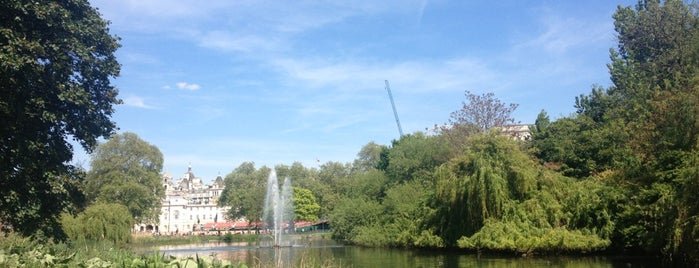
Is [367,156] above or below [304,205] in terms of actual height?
above

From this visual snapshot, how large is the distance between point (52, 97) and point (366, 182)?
132 ft

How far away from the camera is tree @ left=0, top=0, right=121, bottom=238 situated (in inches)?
574

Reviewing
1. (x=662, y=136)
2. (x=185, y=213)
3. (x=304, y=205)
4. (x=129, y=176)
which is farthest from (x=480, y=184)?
(x=185, y=213)

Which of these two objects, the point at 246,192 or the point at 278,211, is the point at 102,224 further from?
the point at 246,192

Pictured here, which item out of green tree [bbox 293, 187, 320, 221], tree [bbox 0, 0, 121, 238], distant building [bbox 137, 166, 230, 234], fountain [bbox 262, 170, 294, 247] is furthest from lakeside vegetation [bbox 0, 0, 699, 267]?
distant building [bbox 137, 166, 230, 234]

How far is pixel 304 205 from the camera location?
92.4 meters

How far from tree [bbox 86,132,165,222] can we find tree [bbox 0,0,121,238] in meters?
50.3

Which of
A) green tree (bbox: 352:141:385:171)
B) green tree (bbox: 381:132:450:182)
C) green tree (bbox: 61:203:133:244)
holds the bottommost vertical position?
green tree (bbox: 61:203:133:244)

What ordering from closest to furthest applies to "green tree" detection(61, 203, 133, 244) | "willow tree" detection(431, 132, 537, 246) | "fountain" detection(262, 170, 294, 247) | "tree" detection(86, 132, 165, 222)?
"willow tree" detection(431, 132, 537, 246) → "green tree" detection(61, 203, 133, 244) → "fountain" detection(262, 170, 294, 247) → "tree" detection(86, 132, 165, 222)

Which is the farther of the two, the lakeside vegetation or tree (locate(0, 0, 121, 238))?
the lakeside vegetation

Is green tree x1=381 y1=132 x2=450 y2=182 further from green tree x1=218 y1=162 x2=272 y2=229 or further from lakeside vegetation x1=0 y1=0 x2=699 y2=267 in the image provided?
green tree x1=218 y1=162 x2=272 y2=229

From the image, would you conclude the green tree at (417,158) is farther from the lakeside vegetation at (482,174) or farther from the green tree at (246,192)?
the green tree at (246,192)

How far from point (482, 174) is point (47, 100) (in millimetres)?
21742

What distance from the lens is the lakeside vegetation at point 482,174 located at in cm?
1565
